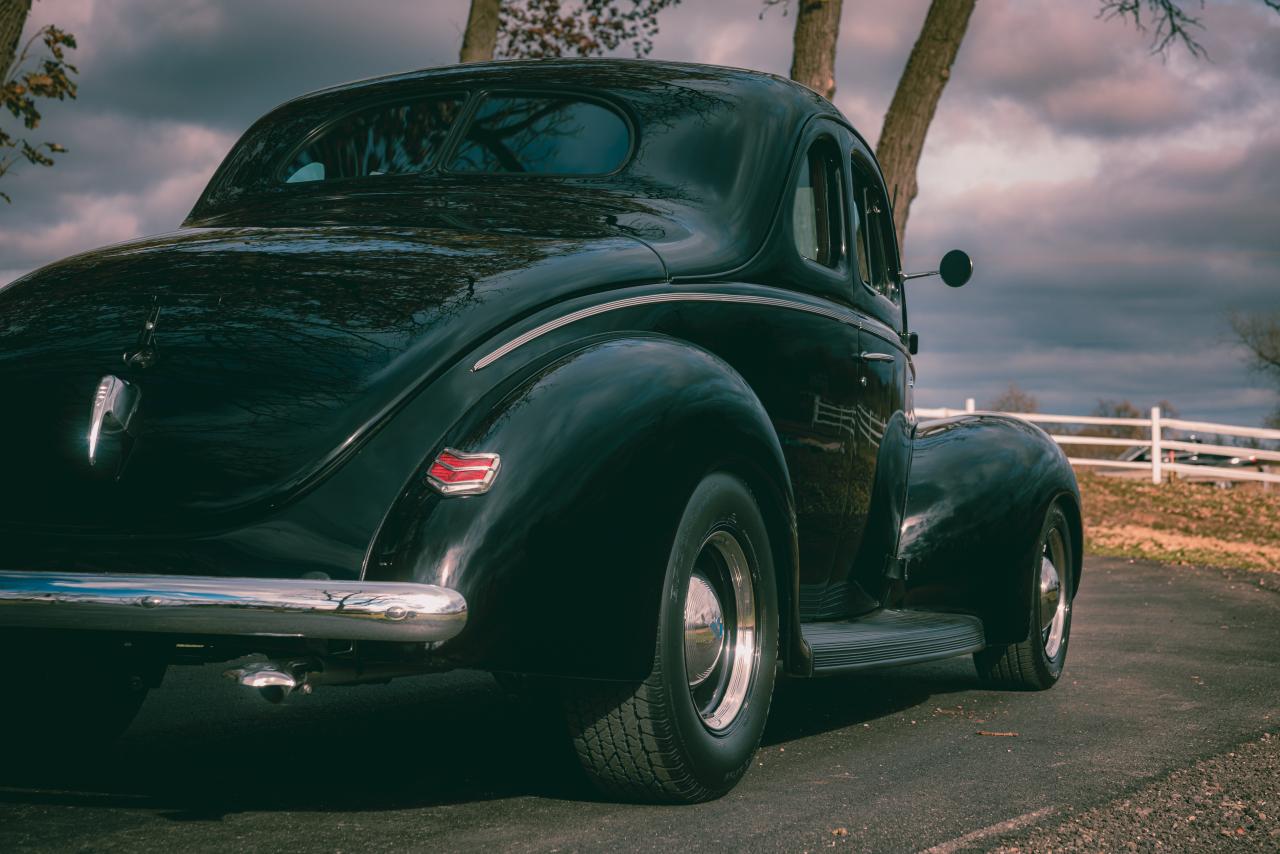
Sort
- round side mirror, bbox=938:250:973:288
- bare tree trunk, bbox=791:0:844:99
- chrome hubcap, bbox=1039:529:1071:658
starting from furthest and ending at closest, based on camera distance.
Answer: bare tree trunk, bbox=791:0:844:99, round side mirror, bbox=938:250:973:288, chrome hubcap, bbox=1039:529:1071:658

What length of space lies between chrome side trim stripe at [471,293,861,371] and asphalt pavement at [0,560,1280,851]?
43.9 inches

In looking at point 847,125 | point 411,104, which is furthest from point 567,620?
point 847,125

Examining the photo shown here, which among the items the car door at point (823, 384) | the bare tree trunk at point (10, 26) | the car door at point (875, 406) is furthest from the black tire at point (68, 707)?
the bare tree trunk at point (10, 26)

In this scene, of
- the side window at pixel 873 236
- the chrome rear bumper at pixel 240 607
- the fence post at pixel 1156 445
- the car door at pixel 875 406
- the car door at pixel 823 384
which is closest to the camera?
the chrome rear bumper at pixel 240 607

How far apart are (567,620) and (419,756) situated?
137 centimetres

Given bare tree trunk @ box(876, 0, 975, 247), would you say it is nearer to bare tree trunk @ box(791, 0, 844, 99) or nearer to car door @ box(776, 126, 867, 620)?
bare tree trunk @ box(791, 0, 844, 99)

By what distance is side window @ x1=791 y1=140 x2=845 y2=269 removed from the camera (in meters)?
5.29

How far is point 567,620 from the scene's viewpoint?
3.44 meters

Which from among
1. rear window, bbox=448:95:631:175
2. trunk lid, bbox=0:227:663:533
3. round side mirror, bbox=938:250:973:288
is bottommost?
trunk lid, bbox=0:227:663:533

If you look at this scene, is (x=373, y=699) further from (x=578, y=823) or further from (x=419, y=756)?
(x=578, y=823)

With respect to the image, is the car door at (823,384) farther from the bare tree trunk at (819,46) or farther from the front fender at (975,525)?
the bare tree trunk at (819,46)

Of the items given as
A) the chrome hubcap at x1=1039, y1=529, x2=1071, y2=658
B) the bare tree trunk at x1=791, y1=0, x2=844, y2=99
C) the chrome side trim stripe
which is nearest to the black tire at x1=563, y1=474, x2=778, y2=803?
the chrome side trim stripe

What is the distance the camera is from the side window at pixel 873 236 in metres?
6.00

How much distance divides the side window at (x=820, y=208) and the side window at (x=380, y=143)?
3.99ft
